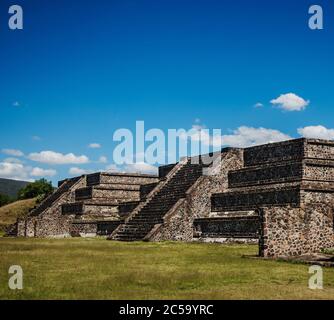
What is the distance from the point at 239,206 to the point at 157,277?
14760mm

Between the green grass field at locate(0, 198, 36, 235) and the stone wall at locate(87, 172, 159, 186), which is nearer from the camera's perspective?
the stone wall at locate(87, 172, 159, 186)

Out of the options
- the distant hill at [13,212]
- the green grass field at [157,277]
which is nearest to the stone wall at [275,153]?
the green grass field at [157,277]

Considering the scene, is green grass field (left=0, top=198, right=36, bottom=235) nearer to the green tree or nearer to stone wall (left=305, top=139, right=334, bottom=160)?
the green tree

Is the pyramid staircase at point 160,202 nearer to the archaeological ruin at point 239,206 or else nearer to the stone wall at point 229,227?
the archaeological ruin at point 239,206

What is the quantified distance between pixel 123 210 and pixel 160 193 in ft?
16.0

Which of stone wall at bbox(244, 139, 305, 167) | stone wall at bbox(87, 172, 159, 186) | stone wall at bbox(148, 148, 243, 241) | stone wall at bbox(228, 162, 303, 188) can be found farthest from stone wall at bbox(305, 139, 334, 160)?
stone wall at bbox(87, 172, 159, 186)

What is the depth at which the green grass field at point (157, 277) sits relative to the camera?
9438 mm

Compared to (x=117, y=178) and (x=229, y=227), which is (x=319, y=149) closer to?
(x=229, y=227)

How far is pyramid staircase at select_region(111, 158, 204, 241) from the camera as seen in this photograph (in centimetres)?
2684

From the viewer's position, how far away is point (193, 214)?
87.7 feet

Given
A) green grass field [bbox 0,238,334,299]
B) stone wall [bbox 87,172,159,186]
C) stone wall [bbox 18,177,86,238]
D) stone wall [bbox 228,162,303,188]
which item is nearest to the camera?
green grass field [bbox 0,238,334,299]

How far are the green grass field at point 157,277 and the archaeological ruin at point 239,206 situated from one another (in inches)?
76.5

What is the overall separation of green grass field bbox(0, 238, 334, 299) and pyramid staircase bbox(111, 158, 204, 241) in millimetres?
9577

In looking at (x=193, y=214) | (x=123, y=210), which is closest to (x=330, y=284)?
(x=193, y=214)
